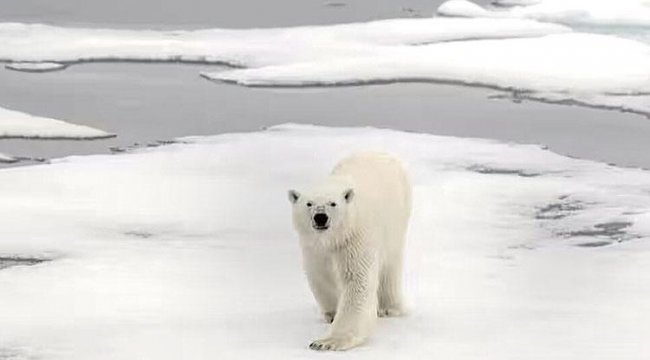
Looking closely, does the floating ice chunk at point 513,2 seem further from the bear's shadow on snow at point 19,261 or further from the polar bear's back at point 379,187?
the polar bear's back at point 379,187

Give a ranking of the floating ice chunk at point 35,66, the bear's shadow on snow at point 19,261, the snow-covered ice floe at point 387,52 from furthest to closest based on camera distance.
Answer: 1. the floating ice chunk at point 35,66
2. the snow-covered ice floe at point 387,52
3. the bear's shadow on snow at point 19,261

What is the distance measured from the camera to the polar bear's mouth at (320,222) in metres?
3.20

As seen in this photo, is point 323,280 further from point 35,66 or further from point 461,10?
point 461,10

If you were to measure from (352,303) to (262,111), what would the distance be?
4.93m

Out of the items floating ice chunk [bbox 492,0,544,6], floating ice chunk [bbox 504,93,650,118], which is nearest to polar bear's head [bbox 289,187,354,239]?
floating ice chunk [bbox 504,93,650,118]

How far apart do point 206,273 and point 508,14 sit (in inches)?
360

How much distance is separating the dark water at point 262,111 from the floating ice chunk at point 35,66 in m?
0.13

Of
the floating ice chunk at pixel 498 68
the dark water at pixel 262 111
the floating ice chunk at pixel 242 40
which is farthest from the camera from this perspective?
the floating ice chunk at pixel 242 40

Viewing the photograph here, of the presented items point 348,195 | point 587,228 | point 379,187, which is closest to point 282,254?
point 379,187

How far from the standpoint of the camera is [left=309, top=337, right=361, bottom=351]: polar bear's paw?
3.26 m

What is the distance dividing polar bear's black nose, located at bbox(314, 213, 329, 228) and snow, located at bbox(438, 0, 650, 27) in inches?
363

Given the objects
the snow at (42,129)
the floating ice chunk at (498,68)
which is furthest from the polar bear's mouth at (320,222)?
the floating ice chunk at (498,68)

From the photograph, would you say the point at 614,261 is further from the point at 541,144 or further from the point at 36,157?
the point at 36,157

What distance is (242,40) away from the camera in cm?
1116
